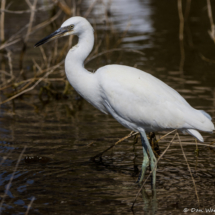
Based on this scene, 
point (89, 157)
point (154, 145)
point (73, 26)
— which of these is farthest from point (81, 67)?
point (154, 145)

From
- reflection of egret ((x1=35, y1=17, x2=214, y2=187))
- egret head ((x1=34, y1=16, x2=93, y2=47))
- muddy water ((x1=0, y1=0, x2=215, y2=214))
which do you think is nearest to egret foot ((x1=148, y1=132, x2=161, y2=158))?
muddy water ((x1=0, y1=0, x2=215, y2=214))

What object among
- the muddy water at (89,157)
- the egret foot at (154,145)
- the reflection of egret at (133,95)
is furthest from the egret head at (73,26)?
the egret foot at (154,145)

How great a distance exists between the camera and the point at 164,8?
17.9 m

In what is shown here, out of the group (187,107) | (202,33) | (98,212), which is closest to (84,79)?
(187,107)

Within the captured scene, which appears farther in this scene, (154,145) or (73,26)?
(154,145)

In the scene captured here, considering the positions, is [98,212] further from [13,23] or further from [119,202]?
[13,23]

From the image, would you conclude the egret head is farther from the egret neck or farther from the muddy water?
the muddy water

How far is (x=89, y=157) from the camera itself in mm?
6129

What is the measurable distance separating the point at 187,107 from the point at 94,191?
1461 millimetres

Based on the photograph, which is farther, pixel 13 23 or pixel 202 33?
pixel 13 23

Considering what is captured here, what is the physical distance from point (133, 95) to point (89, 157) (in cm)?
140

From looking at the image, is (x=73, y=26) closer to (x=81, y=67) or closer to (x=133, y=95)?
(x=81, y=67)

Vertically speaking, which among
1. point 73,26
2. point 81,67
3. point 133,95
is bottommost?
point 133,95

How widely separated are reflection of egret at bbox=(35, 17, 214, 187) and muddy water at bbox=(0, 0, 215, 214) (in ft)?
1.59
